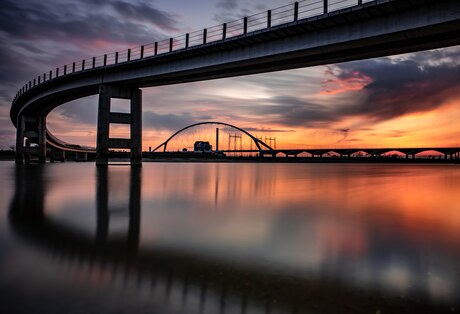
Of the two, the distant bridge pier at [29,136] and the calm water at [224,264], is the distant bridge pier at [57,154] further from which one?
the calm water at [224,264]

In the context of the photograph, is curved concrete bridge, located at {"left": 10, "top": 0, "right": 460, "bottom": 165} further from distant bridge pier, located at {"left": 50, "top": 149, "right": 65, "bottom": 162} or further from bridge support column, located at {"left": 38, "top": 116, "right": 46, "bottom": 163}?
distant bridge pier, located at {"left": 50, "top": 149, "right": 65, "bottom": 162}

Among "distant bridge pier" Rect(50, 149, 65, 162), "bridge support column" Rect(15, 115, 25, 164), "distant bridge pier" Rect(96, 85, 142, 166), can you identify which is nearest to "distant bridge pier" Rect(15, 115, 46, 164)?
"bridge support column" Rect(15, 115, 25, 164)

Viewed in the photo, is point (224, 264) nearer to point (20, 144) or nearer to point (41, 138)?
point (41, 138)

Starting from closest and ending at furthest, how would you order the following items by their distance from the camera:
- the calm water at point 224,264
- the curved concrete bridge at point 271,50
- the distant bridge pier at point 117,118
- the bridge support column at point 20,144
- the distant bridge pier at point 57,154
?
A: the calm water at point 224,264
the curved concrete bridge at point 271,50
the distant bridge pier at point 117,118
the bridge support column at point 20,144
the distant bridge pier at point 57,154

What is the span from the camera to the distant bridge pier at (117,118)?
2185 inches

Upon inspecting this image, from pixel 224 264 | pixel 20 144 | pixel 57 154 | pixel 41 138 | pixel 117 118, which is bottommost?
pixel 57 154

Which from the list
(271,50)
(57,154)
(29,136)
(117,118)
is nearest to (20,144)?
(29,136)

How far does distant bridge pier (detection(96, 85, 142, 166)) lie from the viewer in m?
55.5

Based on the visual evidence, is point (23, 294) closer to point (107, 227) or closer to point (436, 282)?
→ point (107, 227)

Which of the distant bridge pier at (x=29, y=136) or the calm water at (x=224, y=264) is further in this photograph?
the distant bridge pier at (x=29, y=136)

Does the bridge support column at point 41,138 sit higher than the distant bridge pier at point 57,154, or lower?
higher

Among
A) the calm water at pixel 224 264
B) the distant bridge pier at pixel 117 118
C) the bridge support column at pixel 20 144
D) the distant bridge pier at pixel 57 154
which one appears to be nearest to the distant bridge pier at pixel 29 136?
the bridge support column at pixel 20 144

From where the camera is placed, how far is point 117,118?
185ft

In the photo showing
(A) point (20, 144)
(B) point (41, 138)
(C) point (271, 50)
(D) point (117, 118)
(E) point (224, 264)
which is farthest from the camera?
(B) point (41, 138)
